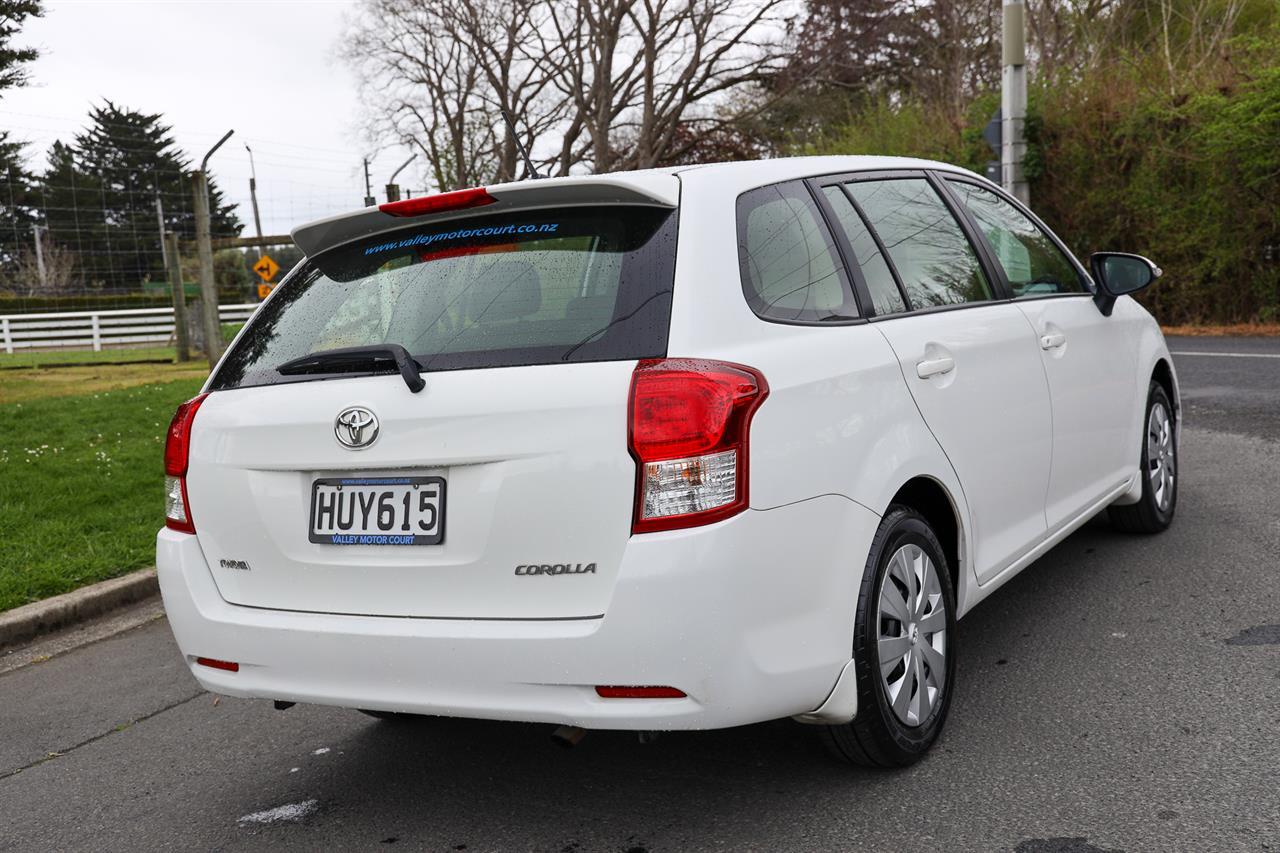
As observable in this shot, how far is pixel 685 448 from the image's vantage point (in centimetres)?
270

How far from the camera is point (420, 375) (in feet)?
9.68

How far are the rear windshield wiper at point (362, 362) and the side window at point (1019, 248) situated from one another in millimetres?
2342

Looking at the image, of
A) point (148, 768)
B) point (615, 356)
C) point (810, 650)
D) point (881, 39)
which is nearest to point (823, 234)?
point (615, 356)

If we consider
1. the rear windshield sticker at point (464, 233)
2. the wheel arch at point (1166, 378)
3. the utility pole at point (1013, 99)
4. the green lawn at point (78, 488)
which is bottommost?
the green lawn at point (78, 488)

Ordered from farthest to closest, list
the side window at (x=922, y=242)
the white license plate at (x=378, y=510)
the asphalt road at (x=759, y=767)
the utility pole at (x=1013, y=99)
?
the utility pole at (x=1013, y=99), the side window at (x=922, y=242), the asphalt road at (x=759, y=767), the white license plate at (x=378, y=510)

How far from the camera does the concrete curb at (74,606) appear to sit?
5.55m

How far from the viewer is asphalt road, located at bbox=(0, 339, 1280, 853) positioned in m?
2.98

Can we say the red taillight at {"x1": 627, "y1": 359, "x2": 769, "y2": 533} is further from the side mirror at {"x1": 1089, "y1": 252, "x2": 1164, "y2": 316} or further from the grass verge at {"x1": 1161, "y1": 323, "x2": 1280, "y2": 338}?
the grass verge at {"x1": 1161, "y1": 323, "x2": 1280, "y2": 338}

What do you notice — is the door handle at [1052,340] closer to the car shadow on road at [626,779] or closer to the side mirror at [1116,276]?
the side mirror at [1116,276]

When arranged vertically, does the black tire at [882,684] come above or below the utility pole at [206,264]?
below

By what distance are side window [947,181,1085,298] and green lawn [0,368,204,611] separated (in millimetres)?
4599

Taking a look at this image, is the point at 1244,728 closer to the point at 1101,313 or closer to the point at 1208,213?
the point at 1101,313

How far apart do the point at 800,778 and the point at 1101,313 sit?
2.61 meters

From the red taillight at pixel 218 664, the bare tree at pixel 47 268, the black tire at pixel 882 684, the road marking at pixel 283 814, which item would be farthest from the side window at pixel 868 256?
the bare tree at pixel 47 268
